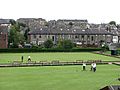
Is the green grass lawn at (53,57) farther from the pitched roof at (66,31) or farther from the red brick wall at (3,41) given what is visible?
the pitched roof at (66,31)

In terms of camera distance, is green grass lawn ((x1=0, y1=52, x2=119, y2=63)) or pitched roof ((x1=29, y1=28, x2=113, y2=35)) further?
pitched roof ((x1=29, y1=28, x2=113, y2=35))

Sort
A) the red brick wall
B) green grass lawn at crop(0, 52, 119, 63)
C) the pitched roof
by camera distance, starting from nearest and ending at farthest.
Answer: green grass lawn at crop(0, 52, 119, 63) < the red brick wall < the pitched roof

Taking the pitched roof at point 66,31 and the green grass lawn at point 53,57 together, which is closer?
the green grass lawn at point 53,57

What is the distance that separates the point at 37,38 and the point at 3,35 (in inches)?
757

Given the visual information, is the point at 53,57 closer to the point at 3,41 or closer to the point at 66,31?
the point at 3,41

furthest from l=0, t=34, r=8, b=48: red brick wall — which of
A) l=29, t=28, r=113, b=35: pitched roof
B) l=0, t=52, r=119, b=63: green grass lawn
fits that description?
l=0, t=52, r=119, b=63: green grass lawn

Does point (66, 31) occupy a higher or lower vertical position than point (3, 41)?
higher

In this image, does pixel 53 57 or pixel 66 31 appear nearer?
pixel 53 57

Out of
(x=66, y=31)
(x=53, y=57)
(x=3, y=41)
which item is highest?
(x=66, y=31)

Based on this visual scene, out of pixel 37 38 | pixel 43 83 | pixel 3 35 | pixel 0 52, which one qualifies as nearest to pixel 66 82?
pixel 43 83

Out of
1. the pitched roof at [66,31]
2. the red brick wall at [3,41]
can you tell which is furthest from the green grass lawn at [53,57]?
the pitched roof at [66,31]

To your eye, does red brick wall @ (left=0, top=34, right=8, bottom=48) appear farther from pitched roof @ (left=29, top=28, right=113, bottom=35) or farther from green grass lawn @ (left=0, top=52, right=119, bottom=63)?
green grass lawn @ (left=0, top=52, right=119, bottom=63)

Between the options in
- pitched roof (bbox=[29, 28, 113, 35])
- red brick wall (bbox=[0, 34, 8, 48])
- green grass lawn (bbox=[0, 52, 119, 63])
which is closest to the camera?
green grass lawn (bbox=[0, 52, 119, 63])

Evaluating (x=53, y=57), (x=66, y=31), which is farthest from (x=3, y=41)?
(x=53, y=57)
